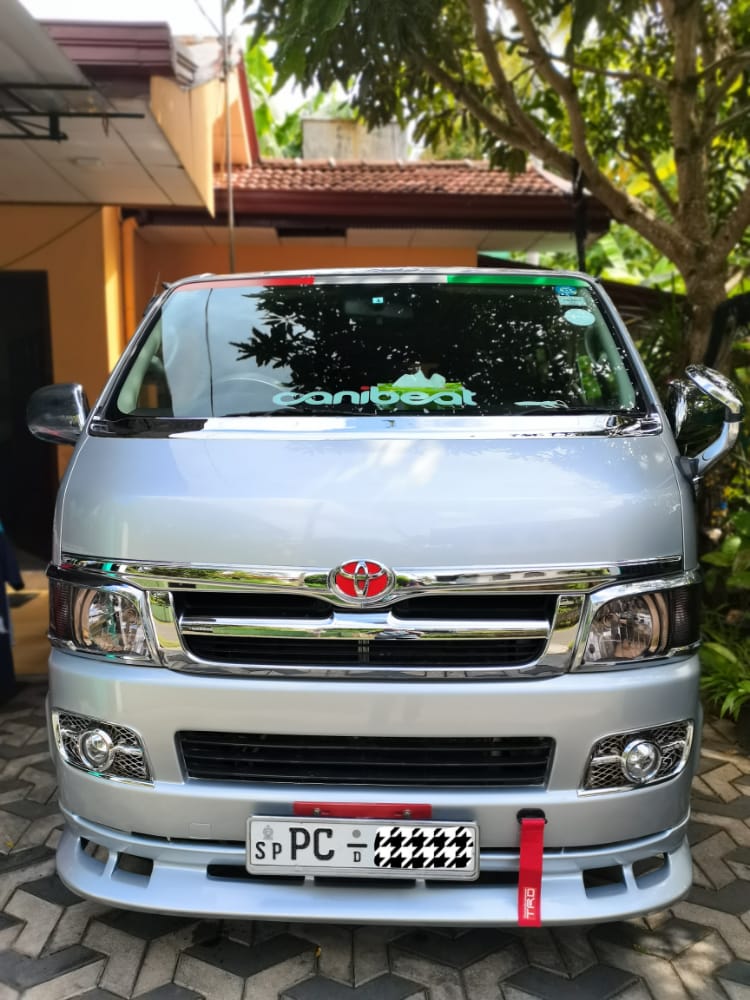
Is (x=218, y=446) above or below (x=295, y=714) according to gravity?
above

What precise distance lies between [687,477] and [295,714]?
1.25m

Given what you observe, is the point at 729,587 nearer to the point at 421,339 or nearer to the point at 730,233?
the point at 730,233

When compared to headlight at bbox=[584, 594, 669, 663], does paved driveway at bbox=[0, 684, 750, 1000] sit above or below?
below

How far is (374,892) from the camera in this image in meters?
2.04

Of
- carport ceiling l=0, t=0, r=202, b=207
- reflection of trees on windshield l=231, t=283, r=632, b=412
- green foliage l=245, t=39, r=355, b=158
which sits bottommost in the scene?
reflection of trees on windshield l=231, t=283, r=632, b=412

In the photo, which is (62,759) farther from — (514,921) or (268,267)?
(268,267)

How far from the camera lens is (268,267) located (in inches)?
380

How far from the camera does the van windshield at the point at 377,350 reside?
2.60m

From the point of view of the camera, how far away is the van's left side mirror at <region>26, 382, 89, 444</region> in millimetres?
2682

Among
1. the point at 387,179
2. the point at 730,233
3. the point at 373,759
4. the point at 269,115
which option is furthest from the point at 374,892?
the point at 269,115

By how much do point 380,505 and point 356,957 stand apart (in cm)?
131

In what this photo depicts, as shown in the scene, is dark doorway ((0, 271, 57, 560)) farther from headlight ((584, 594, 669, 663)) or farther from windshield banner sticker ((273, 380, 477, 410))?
headlight ((584, 594, 669, 663))

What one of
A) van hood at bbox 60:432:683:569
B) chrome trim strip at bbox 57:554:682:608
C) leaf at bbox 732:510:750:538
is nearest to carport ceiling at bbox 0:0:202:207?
van hood at bbox 60:432:683:569

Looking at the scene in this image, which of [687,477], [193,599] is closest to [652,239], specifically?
[687,477]
